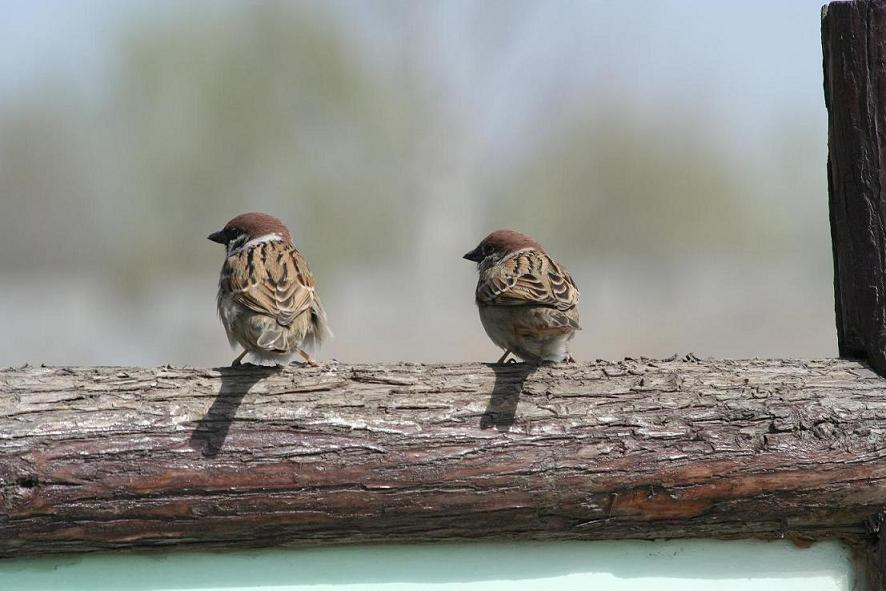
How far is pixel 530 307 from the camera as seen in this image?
419cm

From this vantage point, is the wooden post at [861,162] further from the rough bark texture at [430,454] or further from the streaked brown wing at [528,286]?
the streaked brown wing at [528,286]

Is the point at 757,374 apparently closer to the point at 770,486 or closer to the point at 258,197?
the point at 770,486

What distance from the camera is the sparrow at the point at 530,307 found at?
4.16 meters

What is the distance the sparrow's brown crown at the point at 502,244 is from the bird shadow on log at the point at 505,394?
1553mm

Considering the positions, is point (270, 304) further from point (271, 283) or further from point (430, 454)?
point (430, 454)

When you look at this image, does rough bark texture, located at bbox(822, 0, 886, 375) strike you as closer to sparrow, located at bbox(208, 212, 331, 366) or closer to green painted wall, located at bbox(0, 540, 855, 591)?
green painted wall, located at bbox(0, 540, 855, 591)

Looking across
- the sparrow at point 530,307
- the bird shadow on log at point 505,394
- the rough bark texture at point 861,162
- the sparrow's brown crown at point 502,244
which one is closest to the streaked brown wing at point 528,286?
the sparrow at point 530,307

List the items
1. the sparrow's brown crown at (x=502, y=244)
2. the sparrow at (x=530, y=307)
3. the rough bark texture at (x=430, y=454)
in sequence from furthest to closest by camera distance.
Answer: the sparrow's brown crown at (x=502, y=244) → the sparrow at (x=530, y=307) → the rough bark texture at (x=430, y=454)

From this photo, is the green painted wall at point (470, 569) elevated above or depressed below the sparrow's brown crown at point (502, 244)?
below

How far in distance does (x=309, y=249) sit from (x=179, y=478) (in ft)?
43.8

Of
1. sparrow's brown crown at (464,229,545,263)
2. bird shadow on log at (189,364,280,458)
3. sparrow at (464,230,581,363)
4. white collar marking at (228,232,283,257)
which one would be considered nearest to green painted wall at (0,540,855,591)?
bird shadow on log at (189,364,280,458)

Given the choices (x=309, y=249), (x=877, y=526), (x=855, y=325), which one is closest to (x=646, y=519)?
(x=877, y=526)

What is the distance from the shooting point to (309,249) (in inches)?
640

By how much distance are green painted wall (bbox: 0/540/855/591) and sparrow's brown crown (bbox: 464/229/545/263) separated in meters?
1.86
